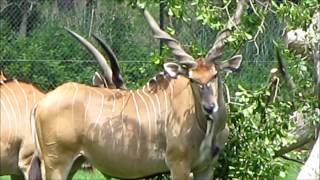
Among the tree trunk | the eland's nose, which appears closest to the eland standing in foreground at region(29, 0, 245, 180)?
the eland's nose

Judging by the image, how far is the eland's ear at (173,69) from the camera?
265 inches

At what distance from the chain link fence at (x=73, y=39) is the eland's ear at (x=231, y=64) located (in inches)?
137

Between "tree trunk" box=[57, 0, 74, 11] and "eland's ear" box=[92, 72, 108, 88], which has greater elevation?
"tree trunk" box=[57, 0, 74, 11]

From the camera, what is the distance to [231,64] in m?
6.92

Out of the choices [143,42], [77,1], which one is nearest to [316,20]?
[143,42]

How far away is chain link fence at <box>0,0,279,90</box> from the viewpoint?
10711 millimetres

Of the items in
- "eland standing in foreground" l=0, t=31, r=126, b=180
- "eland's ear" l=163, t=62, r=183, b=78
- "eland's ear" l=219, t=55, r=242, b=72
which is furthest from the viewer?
"eland standing in foreground" l=0, t=31, r=126, b=180

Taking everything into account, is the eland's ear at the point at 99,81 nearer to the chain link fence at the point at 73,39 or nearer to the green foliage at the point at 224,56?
the green foliage at the point at 224,56

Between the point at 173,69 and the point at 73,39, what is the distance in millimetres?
4781

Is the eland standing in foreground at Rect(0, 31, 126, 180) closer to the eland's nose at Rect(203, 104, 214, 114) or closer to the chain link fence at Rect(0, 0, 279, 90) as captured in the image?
the eland's nose at Rect(203, 104, 214, 114)

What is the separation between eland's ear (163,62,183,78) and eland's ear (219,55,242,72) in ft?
0.95

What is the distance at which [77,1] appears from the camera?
12117mm

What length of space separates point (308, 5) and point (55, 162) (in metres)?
1.87

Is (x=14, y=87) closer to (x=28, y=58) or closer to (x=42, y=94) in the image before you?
(x=42, y=94)
